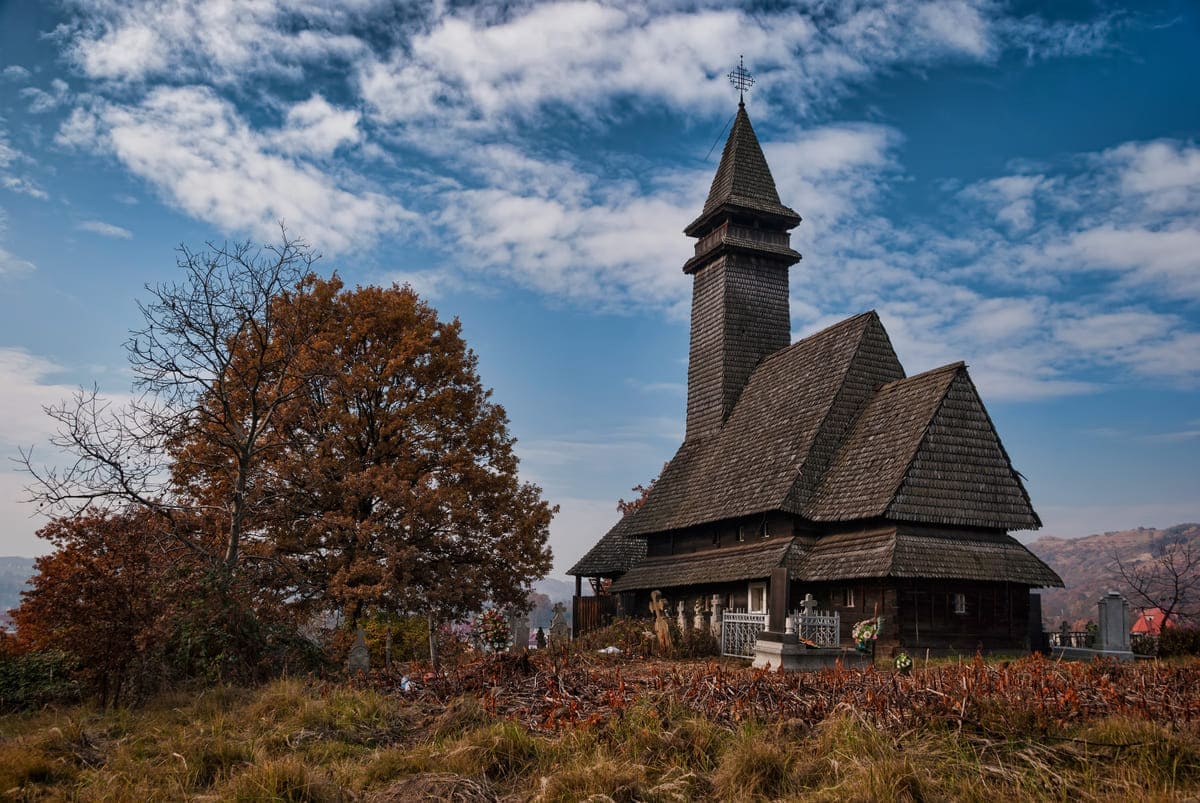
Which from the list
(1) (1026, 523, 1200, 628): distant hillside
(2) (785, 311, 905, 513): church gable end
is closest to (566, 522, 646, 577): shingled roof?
(2) (785, 311, 905, 513): church gable end

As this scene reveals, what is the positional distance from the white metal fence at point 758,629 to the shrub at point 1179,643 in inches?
288

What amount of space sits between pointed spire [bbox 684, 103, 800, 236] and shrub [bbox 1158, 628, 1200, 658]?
1907 cm

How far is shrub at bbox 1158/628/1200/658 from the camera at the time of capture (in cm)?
1970

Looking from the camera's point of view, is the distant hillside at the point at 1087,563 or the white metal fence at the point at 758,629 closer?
the white metal fence at the point at 758,629

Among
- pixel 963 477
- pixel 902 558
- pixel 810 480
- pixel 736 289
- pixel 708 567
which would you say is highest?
pixel 736 289

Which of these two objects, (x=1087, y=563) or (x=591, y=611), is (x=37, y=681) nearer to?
(x=591, y=611)

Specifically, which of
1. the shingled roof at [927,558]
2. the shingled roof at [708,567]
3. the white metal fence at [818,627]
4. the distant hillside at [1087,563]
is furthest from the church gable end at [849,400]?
the distant hillside at [1087,563]

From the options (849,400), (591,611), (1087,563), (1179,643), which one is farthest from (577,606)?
(1087,563)

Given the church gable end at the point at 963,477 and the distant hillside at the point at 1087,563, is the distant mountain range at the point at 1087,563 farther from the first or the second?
the church gable end at the point at 963,477

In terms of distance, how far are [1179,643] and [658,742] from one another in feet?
56.9

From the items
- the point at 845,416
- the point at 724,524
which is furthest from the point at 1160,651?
the point at 724,524

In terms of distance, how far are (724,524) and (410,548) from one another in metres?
10.0

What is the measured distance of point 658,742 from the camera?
27.1 feet

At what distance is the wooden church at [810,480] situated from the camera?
2073 cm
